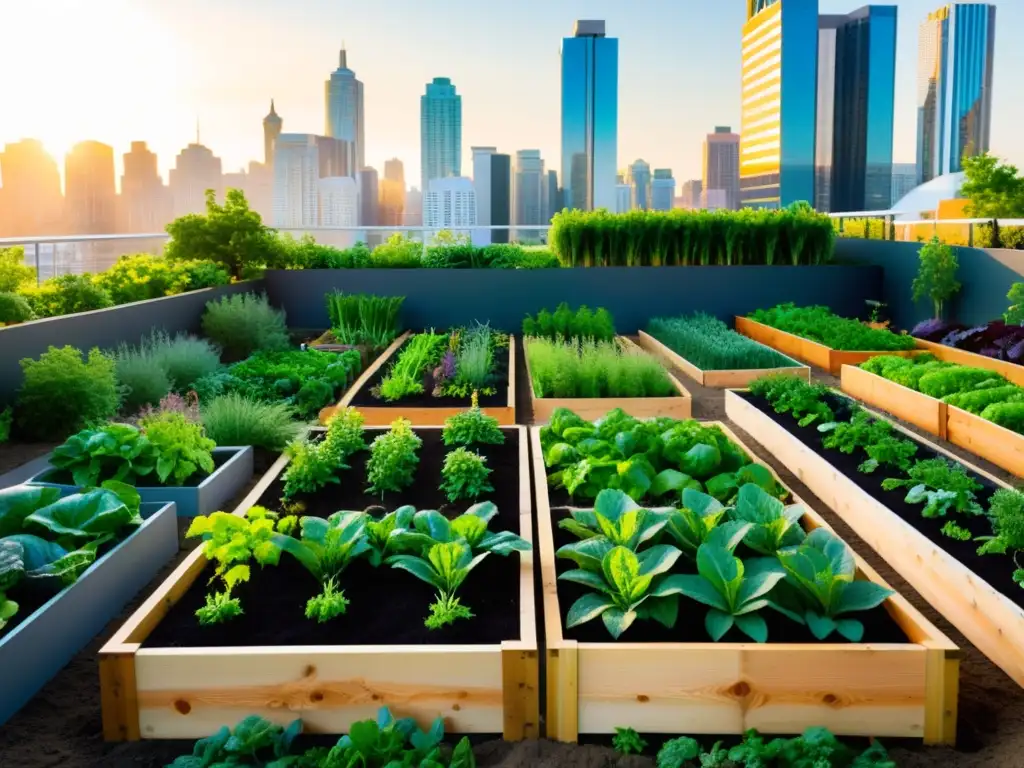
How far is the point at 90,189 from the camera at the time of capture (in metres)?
14.5

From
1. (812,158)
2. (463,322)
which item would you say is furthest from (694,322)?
(812,158)

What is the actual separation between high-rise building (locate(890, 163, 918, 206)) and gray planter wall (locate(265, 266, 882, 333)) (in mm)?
36227

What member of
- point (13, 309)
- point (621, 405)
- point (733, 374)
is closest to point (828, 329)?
point (733, 374)

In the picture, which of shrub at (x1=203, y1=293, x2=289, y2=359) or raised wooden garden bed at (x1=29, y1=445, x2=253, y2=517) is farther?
shrub at (x1=203, y1=293, x2=289, y2=359)

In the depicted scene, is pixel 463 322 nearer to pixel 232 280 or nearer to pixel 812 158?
pixel 232 280

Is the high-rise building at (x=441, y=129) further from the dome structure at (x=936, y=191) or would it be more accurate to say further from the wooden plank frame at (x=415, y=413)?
the wooden plank frame at (x=415, y=413)

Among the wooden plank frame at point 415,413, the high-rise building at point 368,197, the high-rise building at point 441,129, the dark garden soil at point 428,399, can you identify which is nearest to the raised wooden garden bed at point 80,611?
the wooden plank frame at point 415,413

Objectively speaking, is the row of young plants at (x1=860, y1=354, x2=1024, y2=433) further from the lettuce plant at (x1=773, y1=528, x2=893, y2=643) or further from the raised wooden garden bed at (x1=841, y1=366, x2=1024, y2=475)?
the lettuce plant at (x1=773, y1=528, x2=893, y2=643)

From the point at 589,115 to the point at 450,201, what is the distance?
18.2m

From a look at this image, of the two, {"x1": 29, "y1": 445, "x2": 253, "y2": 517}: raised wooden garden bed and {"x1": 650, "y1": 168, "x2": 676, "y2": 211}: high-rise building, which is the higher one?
{"x1": 650, "y1": 168, "x2": 676, "y2": 211}: high-rise building

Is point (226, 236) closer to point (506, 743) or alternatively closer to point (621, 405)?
point (621, 405)

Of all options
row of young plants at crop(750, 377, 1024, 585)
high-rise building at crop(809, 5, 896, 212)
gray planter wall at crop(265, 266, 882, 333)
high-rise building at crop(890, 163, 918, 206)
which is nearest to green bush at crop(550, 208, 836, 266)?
gray planter wall at crop(265, 266, 882, 333)

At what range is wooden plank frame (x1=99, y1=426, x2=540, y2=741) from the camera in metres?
2.53

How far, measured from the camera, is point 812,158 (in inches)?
1646
